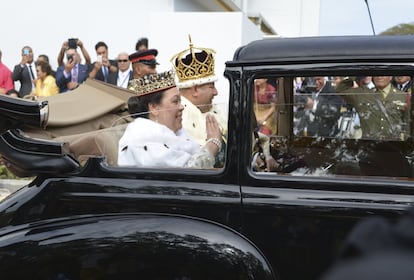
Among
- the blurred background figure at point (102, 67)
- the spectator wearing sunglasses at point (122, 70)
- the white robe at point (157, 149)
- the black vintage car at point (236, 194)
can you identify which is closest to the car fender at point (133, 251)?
the black vintage car at point (236, 194)

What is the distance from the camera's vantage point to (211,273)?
2.08 metres

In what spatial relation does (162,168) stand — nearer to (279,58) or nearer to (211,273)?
(211,273)

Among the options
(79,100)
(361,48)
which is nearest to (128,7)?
(79,100)

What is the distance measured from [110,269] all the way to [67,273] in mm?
175

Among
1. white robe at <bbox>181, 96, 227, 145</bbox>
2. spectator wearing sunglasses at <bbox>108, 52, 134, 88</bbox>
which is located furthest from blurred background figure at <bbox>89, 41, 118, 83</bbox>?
white robe at <bbox>181, 96, 227, 145</bbox>

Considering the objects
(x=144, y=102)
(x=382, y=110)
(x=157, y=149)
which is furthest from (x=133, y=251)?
(x=382, y=110)

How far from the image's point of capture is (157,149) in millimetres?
2576

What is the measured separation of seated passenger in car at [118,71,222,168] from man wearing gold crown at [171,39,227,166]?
0.14 feet

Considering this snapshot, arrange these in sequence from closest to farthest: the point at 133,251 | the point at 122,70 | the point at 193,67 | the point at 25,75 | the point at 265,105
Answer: the point at 133,251 → the point at 265,105 → the point at 193,67 → the point at 122,70 → the point at 25,75

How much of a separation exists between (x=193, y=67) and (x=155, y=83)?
522 millimetres

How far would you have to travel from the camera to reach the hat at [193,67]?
3.39 m

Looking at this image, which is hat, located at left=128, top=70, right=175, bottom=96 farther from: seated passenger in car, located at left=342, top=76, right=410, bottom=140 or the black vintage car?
seated passenger in car, located at left=342, top=76, right=410, bottom=140

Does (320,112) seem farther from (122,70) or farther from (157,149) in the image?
(122,70)

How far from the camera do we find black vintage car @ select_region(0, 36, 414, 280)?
2.13m
